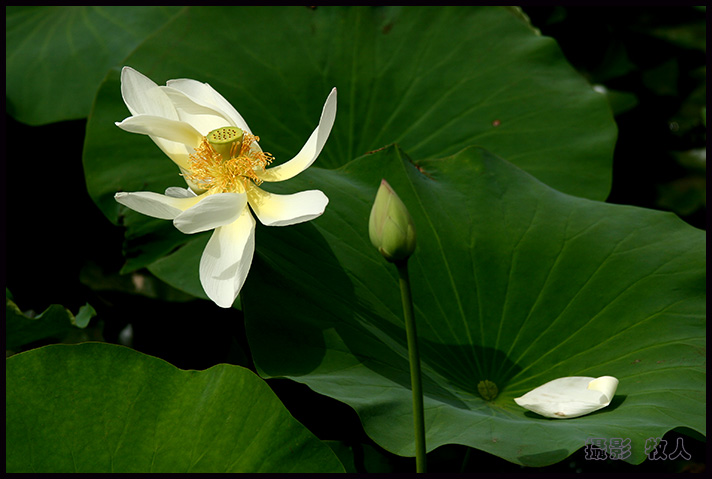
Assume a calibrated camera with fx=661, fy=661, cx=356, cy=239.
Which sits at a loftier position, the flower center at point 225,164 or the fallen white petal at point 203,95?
the fallen white petal at point 203,95

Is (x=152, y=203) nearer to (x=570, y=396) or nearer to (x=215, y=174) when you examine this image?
Answer: (x=215, y=174)

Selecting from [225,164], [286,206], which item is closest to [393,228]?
[286,206]

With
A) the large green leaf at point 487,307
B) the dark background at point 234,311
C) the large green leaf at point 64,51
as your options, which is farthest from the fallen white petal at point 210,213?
the large green leaf at point 64,51

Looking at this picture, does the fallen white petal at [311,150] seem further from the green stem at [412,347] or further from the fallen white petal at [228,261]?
Result: the green stem at [412,347]

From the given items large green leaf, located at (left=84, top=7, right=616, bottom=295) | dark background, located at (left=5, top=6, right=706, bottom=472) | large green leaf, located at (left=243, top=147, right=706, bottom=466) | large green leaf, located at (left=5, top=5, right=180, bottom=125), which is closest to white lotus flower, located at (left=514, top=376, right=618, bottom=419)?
large green leaf, located at (left=243, top=147, right=706, bottom=466)

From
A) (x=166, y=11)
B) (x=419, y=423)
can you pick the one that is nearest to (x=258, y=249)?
(x=419, y=423)

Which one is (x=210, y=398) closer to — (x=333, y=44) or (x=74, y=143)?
(x=333, y=44)
